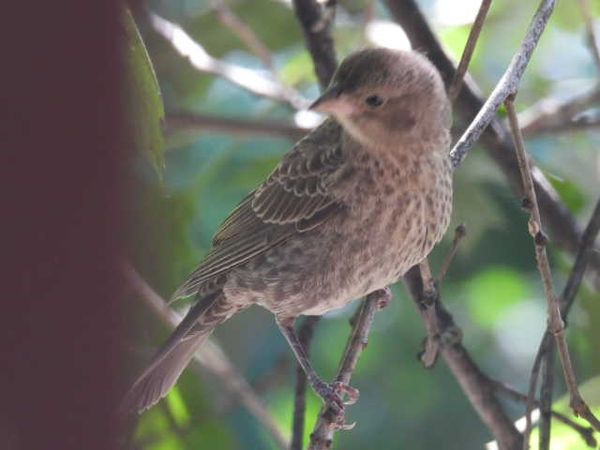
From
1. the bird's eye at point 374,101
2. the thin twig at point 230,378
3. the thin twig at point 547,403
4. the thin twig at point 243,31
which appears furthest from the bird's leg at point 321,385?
the thin twig at point 243,31

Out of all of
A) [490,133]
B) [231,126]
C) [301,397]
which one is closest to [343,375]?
[301,397]

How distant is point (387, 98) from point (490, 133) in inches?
23.1

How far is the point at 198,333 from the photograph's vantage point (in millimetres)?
2699

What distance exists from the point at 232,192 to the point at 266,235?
76 centimetres

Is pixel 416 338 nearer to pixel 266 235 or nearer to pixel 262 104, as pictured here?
pixel 262 104

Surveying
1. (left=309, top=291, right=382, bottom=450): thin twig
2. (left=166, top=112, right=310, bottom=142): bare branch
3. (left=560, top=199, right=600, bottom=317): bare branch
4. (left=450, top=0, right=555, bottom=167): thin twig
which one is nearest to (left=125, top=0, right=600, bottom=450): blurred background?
(left=166, top=112, right=310, bottom=142): bare branch

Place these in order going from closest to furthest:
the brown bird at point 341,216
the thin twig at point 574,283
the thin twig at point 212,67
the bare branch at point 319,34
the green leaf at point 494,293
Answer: the thin twig at point 574,283
the brown bird at point 341,216
the bare branch at point 319,34
the thin twig at point 212,67
the green leaf at point 494,293

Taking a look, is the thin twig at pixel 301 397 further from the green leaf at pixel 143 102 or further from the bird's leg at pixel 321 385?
the green leaf at pixel 143 102

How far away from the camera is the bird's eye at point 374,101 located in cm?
229

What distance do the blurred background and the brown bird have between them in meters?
0.12

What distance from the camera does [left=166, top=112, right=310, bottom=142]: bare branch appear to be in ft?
10.2

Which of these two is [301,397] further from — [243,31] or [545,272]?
[243,31]

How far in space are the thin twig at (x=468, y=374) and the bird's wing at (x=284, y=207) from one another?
34 centimetres

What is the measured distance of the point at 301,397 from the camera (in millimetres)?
2465
